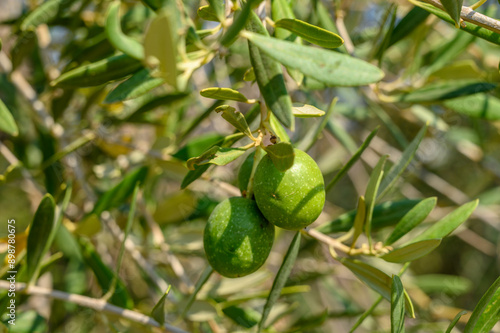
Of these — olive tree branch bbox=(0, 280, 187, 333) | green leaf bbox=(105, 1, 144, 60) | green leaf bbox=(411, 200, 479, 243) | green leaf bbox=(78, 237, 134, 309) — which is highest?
green leaf bbox=(105, 1, 144, 60)

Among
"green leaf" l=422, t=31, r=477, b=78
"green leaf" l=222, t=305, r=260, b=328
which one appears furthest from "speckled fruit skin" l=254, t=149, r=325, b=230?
"green leaf" l=422, t=31, r=477, b=78

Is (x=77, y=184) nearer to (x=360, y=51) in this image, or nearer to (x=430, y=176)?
(x=360, y=51)

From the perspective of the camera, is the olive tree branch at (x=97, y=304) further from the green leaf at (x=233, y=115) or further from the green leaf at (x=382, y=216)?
the green leaf at (x=233, y=115)

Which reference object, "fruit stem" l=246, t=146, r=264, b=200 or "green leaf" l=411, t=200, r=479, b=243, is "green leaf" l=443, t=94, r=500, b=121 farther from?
"fruit stem" l=246, t=146, r=264, b=200

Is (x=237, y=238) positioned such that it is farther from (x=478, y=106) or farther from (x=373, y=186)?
(x=478, y=106)

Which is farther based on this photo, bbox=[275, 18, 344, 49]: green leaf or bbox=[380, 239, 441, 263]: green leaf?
bbox=[380, 239, 441, 263]: green leaf

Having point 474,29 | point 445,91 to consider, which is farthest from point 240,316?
point 474,29
